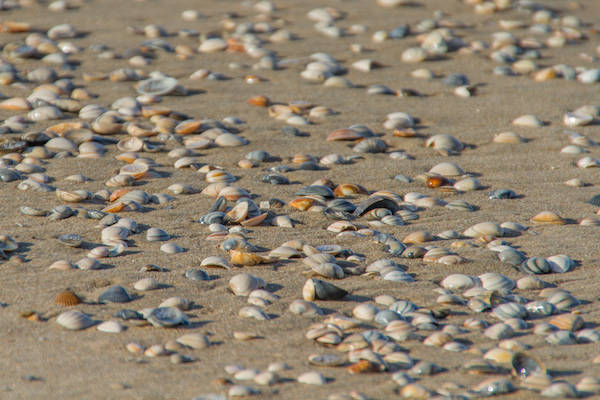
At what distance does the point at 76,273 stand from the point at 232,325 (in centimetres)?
71

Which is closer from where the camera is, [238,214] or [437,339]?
[437,339]

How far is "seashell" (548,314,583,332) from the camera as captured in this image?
99.3 inches

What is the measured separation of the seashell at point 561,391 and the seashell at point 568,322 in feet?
1.38

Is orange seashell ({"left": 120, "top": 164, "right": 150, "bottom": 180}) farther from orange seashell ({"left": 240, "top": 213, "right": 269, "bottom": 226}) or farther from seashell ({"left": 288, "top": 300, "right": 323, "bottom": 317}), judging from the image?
seashell ({"left": 288, "top": 300, "right": 323, "bottom": 317})

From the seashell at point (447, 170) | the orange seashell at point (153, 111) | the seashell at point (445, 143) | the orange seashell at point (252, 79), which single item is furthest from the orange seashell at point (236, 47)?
the seashell at point (447, 170)

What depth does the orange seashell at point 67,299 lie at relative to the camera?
2.63 meters

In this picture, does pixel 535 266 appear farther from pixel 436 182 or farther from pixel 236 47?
pixel 236 47

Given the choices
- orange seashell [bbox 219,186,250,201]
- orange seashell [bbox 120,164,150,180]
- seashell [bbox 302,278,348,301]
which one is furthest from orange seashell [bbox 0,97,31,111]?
seashell [bbox 302,278,348,301]

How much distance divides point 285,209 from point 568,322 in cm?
150

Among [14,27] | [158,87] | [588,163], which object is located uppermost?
[14,27]

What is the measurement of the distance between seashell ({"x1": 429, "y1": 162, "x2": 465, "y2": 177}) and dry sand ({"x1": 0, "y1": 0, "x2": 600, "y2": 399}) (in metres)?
0.08

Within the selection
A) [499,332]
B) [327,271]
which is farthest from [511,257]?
[327,271]

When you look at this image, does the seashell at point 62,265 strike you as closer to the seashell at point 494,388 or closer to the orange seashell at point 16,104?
the seashell at point 494,388

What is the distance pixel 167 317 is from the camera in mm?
2539
